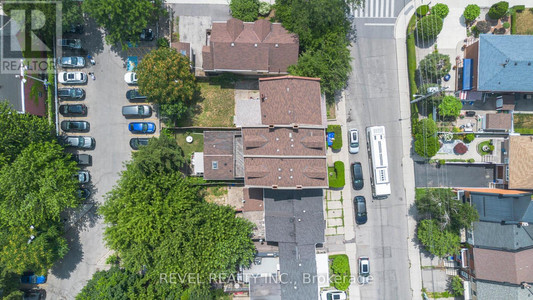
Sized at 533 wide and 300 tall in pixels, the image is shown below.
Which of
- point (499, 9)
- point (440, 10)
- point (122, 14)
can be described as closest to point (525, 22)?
point (499, 9)

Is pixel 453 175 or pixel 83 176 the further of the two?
pixel 453 175

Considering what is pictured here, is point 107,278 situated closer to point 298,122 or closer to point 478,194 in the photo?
point 298,122

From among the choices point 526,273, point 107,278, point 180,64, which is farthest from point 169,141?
point 526,273

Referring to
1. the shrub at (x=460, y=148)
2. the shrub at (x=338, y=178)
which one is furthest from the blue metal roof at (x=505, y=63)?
the shrub at (x=338, y=178)

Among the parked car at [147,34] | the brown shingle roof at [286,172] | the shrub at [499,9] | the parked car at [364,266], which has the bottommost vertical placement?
the parked car at [364,266]

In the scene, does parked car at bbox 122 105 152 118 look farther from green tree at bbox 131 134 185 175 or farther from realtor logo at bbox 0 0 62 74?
realtor logo at bbox 0 0 62 74

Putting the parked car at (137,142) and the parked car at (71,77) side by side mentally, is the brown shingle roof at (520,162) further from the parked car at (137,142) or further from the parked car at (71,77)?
the parked car at (71,77)

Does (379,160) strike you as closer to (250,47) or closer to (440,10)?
(440,10)

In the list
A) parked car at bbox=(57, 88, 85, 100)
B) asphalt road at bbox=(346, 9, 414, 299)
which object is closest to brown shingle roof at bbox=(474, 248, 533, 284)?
asphalt road at bbox=(346, 9, 414, 299)
